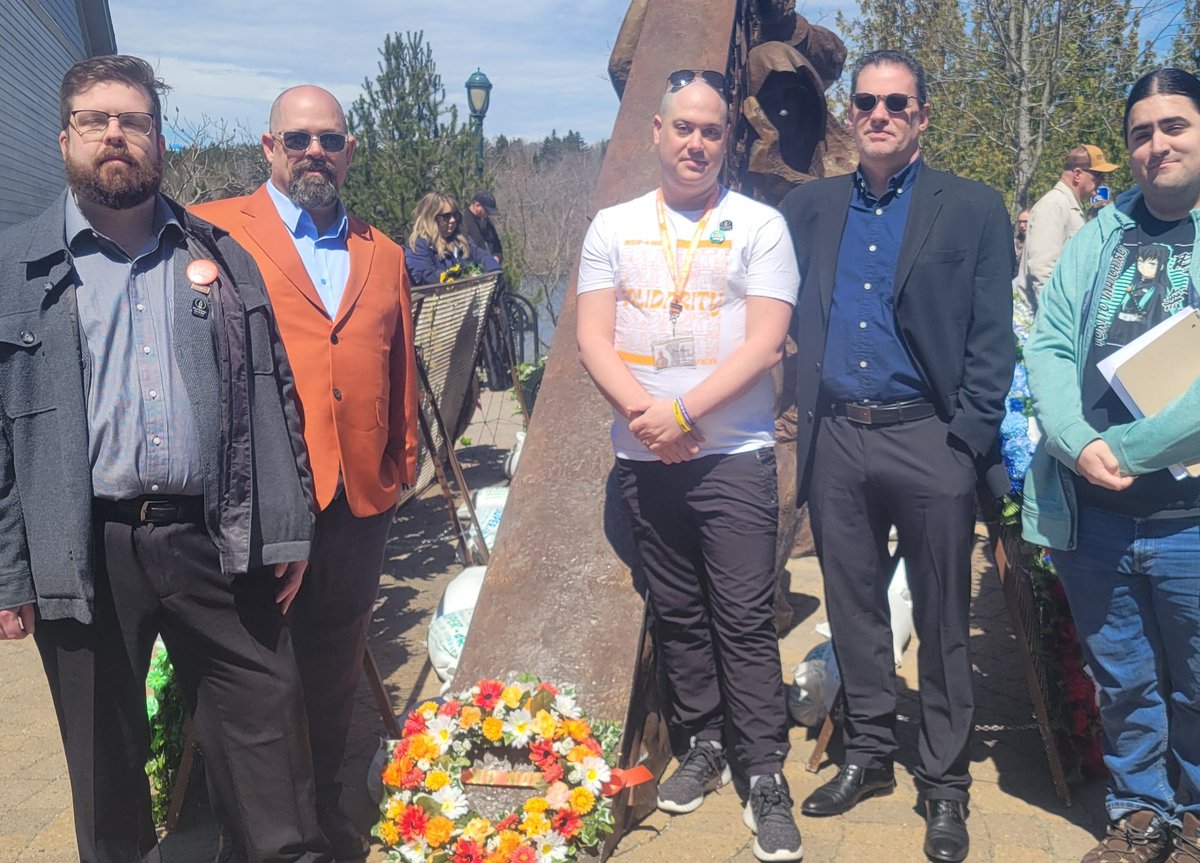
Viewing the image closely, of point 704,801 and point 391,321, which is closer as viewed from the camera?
point 391,321

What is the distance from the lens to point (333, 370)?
2859 millimetres

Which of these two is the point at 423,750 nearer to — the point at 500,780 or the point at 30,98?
the point at 500,780

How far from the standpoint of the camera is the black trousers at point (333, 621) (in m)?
2.96

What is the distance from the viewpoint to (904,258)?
2975mm

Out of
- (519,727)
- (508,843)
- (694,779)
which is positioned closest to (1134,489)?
(694,779)

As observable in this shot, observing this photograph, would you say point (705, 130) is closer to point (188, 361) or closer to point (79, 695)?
point (188, 361)

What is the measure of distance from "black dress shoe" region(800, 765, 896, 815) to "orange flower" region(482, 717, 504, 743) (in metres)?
0.93

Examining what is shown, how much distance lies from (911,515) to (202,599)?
1802 millimetres

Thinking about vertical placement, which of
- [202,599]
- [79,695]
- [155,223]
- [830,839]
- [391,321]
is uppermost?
[155,223]

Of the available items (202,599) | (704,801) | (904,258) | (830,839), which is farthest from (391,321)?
(830,839)

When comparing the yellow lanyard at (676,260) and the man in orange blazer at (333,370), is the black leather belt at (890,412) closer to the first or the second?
the yellow lanyard at (676,260)

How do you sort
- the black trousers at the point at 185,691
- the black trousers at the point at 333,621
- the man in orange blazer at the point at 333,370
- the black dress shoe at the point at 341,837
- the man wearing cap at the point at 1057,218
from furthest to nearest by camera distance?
the man wearing cap at the point at 1057,218
the black dress shoe at the point at 341,837
the black trousers at the point at 333,621
the man in orange blazer at the point at 333,370
the black trousers at the point at 185,691

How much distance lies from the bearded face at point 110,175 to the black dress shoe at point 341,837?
1.72 metres

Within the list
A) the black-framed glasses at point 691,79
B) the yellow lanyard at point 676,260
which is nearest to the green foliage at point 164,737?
the yellow lanyard at point 676,260
